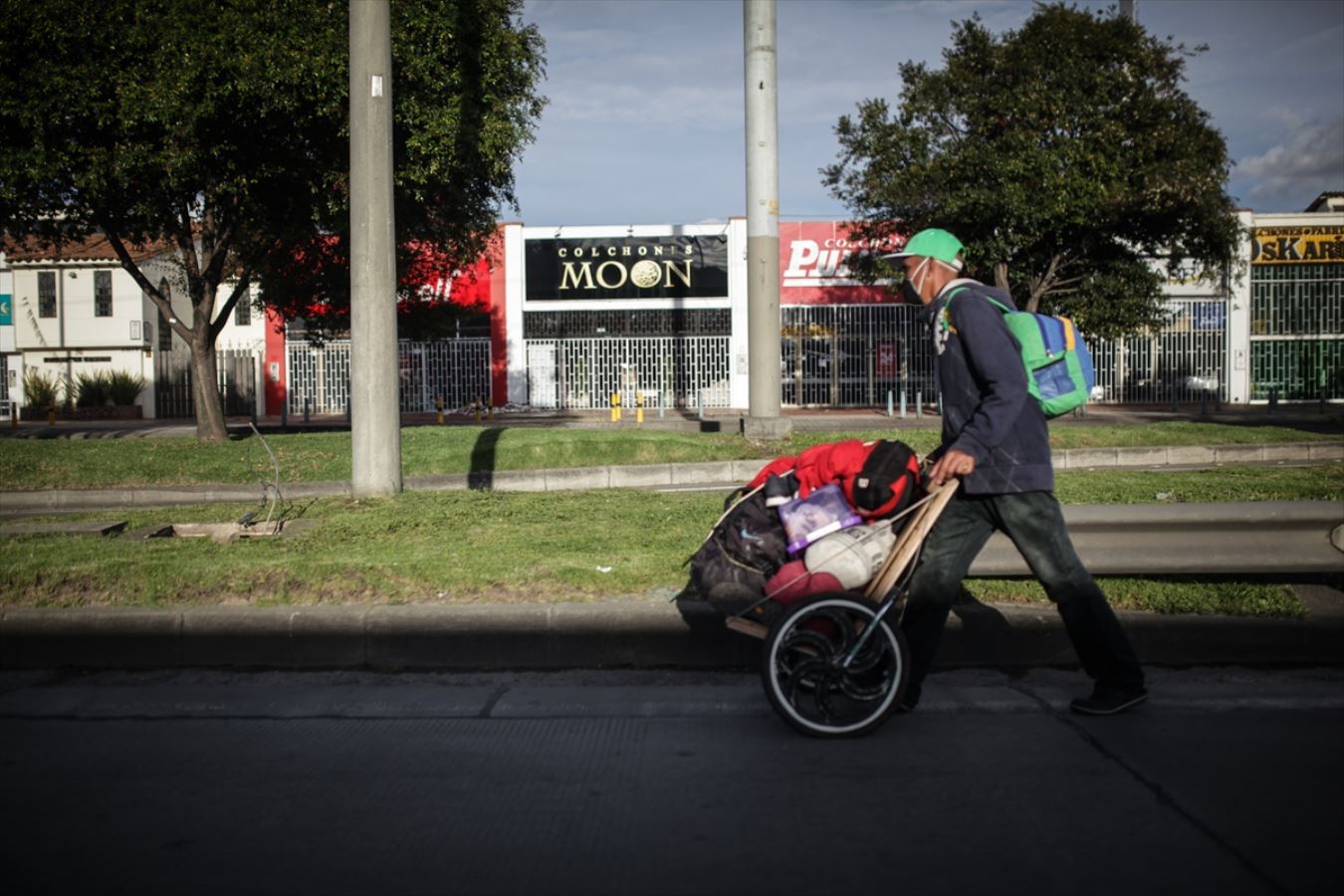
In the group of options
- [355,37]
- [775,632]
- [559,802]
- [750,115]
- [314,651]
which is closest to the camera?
[559,802]

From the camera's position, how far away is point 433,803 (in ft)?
11.9

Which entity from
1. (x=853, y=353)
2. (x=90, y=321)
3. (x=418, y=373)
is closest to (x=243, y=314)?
(x=90, y=321)

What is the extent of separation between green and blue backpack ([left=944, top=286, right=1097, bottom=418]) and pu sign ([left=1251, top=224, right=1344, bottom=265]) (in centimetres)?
3680

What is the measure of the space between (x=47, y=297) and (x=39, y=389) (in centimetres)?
372

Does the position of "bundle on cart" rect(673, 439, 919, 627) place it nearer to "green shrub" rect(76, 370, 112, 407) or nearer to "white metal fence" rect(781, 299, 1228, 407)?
"white metal fence" rect(781, 299, 1228, 407)

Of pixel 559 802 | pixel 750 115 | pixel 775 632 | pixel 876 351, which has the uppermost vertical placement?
pixel 750 115

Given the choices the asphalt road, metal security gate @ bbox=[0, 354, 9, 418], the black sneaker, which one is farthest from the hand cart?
metal security gate @ bbox=[0, 354, 9, 418]

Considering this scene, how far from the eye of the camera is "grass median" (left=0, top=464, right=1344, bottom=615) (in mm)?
5672

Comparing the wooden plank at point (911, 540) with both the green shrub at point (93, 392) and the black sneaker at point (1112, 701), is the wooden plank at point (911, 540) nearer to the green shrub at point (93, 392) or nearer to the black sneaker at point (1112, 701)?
the black sneaker at point (1112, 701)

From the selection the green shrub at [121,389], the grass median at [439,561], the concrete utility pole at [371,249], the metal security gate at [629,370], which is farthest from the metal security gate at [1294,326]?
the green shrub at [121,389]

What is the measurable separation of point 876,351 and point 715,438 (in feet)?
68.7

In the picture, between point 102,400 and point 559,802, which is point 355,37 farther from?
point 102,400

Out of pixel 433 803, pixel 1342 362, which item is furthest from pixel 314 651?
pixel 1342 362

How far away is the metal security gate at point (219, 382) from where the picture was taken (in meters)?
37.6
